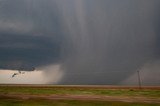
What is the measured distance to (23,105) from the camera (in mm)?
35469

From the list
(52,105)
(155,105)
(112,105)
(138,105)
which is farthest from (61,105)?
(155,105)

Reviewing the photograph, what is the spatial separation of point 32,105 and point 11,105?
332 centimetres

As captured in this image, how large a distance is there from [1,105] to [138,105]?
17.6m

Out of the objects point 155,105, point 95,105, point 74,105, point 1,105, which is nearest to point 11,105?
point 1,105

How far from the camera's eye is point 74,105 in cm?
3566

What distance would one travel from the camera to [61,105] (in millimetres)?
35625

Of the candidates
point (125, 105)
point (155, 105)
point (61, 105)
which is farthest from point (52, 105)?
point (155, 105)

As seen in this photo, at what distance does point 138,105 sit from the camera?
35844 millimetres

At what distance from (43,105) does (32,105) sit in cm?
136

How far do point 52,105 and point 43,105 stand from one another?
3.87ft

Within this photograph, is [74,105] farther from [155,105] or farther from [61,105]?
[155,105]

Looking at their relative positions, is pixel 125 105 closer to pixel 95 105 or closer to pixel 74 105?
pixel 95 105

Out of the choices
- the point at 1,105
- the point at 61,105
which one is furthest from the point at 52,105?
the point at 1,105

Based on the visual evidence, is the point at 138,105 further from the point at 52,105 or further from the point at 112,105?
the point at 52,105
